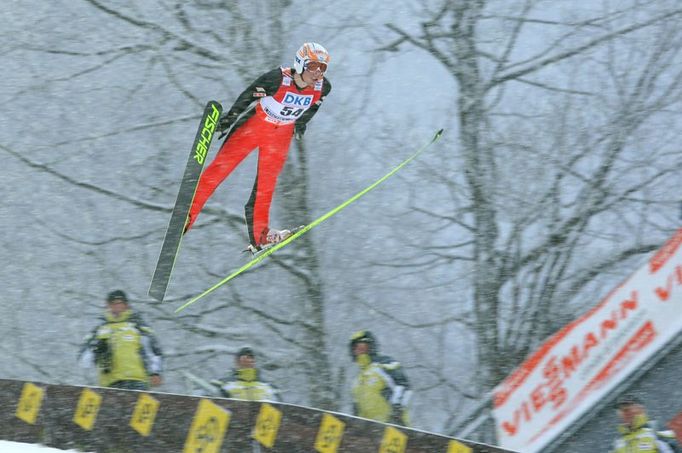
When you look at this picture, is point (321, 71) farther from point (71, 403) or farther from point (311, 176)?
point (311, 176)

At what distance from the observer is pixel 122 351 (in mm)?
6785

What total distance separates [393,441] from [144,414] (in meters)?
1.51

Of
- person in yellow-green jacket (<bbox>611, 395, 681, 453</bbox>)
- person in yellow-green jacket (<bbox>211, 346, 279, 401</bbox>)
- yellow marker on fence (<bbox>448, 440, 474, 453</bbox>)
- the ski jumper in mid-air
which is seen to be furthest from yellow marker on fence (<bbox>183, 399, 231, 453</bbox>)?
the ski jumper in mid-air

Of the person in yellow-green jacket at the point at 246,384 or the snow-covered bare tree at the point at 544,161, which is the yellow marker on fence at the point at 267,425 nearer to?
the person in yellow-green jacket at the point at 246,384

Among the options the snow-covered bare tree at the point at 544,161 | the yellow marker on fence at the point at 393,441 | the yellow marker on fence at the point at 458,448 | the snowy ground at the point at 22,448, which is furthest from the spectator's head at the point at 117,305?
the snow-covered bare tree at the point at 544,161

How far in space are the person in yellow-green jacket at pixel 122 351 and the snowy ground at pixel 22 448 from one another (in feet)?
1.67

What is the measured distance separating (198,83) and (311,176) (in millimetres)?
1709

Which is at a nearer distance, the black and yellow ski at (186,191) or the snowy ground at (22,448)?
the snowy ground at (22,448)

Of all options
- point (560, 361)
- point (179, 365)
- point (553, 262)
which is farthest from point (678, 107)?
point (560, 361)

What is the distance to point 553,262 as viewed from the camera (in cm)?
1270

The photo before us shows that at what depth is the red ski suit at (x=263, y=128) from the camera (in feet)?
27.2

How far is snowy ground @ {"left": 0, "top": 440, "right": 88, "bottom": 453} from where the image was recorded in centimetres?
657

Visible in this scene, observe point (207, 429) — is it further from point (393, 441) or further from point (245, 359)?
point (393, 441)

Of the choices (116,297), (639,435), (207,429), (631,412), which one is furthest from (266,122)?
(639,435)
